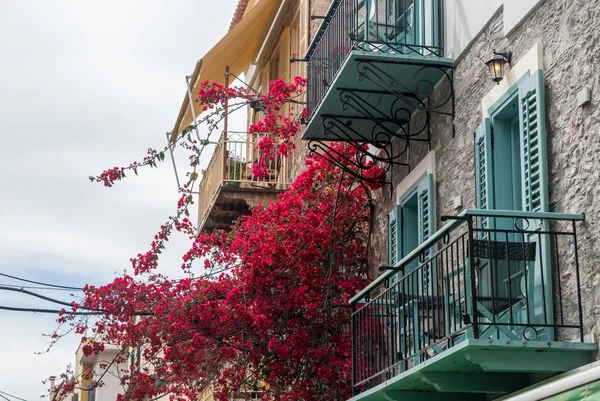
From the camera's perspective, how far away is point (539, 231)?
7605 millimetres

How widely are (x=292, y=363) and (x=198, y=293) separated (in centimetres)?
146

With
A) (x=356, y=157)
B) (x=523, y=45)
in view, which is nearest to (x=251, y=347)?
(x=356, y=157)

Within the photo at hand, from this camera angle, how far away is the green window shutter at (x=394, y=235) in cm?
1152

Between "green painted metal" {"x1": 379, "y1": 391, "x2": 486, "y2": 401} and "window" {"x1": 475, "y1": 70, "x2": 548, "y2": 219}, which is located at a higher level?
"window" {"x1": 475, "y1": 70, "x2": 548, "y2": 219}

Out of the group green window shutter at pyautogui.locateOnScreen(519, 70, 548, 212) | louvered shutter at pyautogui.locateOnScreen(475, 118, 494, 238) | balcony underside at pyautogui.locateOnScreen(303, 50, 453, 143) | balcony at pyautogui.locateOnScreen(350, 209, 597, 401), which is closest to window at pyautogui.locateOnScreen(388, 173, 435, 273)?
balcony underside at pyautogui.locateOnScreen(303, 50, 453, 143)

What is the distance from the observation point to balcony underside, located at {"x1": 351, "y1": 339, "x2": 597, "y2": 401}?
7418 mm

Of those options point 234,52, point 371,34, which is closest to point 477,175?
point 371,34

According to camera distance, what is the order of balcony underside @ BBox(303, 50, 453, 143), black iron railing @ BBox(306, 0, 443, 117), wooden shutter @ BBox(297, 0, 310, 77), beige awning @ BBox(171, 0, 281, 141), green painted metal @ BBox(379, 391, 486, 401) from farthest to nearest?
wooden shutter @ BBox(297, 0, 310, 77)
beige awning @ BBox(171, 0, 281, 141)
black iron railing @ BBox(306, 0, 443, 117)
balcony underside @ BBox(303, 50, 453, 143)
green painted metal @ BBox(379, 391, 486, 401)

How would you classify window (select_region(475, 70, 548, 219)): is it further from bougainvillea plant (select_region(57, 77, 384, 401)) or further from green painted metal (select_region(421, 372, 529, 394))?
bougainvillea plant (select_region(57, 77, 384, 401))

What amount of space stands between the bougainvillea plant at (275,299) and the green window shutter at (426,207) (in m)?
1.87

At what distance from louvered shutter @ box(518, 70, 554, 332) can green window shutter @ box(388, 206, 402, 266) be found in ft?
10.5

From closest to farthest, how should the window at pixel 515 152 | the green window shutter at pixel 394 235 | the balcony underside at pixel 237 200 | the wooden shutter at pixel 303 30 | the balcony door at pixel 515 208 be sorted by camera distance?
the balcony door at pixel 515 208, the window at pixel 515 152, the green window shutter at pixel 394 235, the wooden shutter at pixel 303 30, the balcony underside at pixel 237 200

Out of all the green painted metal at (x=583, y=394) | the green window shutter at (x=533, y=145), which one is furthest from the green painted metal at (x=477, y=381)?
the green painted metal at (x=583, y=394)

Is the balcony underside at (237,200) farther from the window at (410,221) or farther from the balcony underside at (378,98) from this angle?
the window at (410,221)
